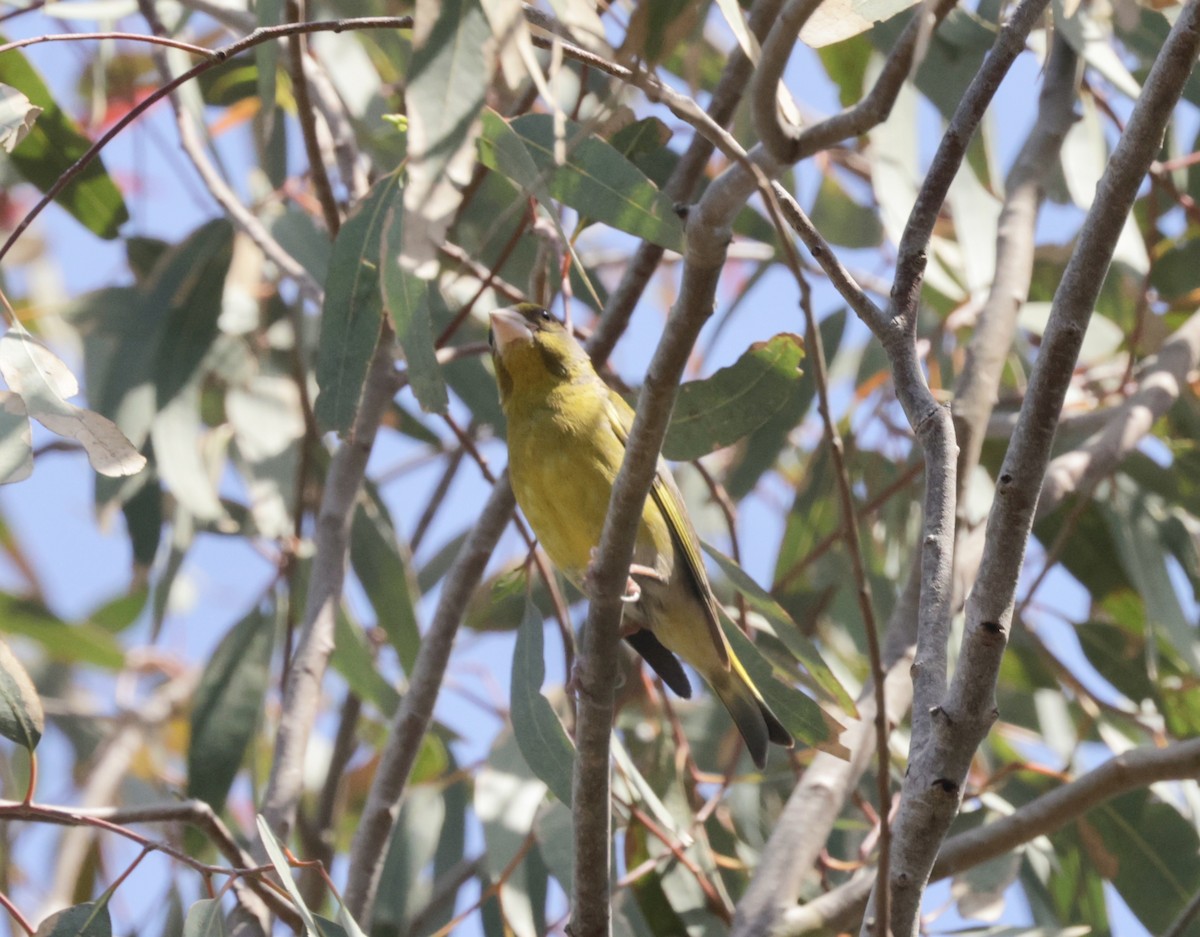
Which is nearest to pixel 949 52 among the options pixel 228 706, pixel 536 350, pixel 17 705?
pixel 536 350

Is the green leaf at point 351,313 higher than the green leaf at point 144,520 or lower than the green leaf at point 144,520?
lower

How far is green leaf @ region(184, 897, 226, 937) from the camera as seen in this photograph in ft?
8.34

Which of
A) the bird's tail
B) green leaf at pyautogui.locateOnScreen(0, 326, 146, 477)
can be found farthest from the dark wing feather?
green leaf at pyautogui.locateOnScreen(0, 326, 146, 477)

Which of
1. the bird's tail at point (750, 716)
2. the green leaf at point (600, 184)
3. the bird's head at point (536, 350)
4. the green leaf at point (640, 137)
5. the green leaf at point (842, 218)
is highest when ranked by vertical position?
the green leaf at point (842, 218)

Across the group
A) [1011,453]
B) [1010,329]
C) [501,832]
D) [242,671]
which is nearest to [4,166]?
[242,671]

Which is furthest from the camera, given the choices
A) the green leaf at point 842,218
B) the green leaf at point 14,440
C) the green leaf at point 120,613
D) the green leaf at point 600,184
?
the green leaf at point 120,613

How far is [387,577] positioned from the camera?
171 inches

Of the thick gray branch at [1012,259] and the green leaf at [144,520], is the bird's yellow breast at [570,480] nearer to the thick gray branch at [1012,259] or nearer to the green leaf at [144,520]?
the thick gray branch at [1012,259]

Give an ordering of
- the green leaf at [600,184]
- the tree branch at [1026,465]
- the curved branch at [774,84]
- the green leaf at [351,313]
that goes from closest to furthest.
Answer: the curved branch at [774,84] < the tree branch at [1026,465] < the green leaf at [600,184] < the green leaf at [351,313]

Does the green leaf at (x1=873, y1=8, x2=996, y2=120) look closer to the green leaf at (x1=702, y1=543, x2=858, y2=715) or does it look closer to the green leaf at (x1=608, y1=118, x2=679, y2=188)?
the green leaf at (x1=608, y1=118, x2=679, y2=188)

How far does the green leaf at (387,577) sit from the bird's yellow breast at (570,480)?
80 cm

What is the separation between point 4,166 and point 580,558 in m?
2.03

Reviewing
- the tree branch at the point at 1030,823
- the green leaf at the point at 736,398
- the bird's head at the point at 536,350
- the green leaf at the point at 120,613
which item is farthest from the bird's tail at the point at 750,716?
the green leaf at the point at 120,613

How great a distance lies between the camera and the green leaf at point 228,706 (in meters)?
3.85
